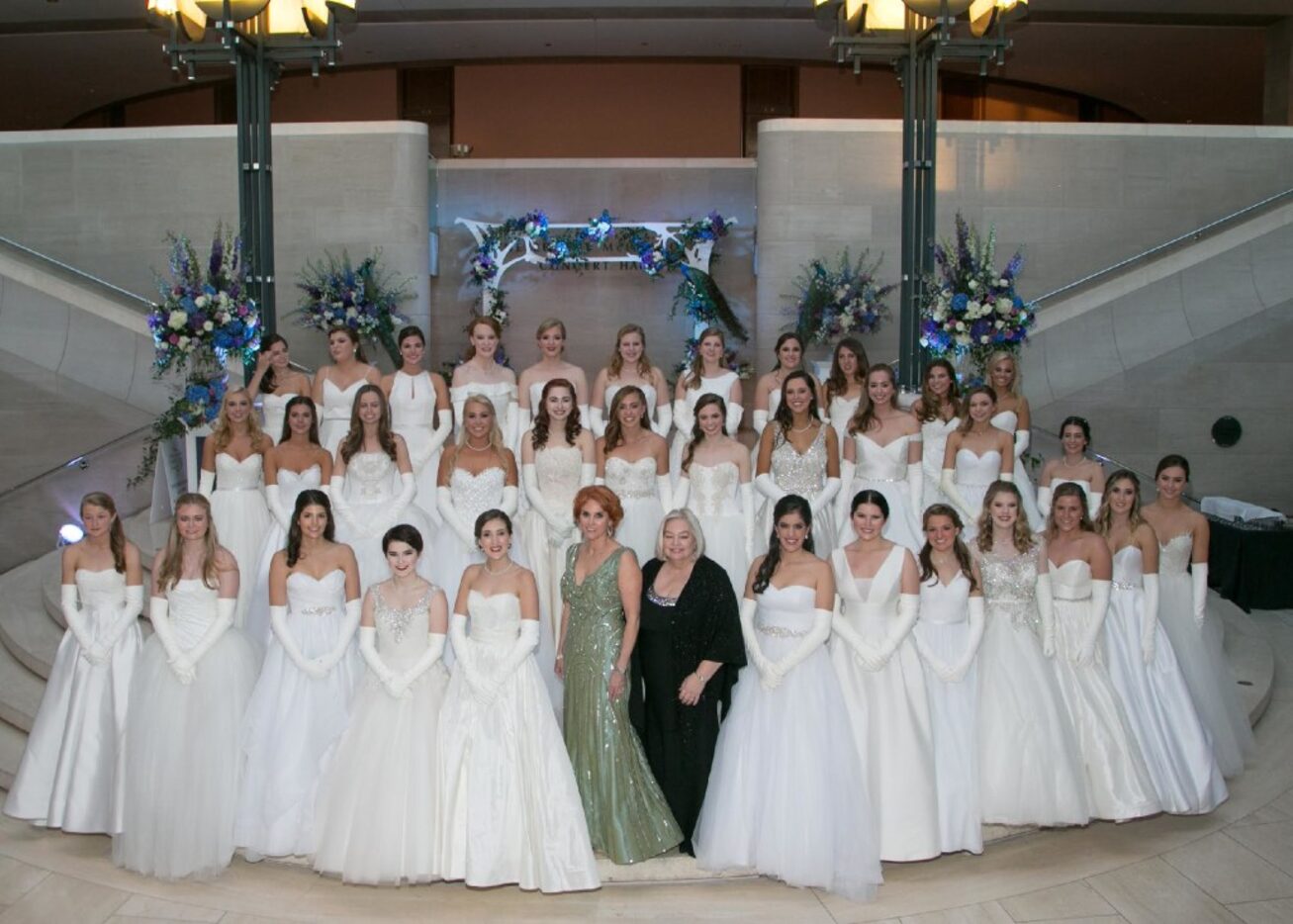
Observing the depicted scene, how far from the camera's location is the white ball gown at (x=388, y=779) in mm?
6375

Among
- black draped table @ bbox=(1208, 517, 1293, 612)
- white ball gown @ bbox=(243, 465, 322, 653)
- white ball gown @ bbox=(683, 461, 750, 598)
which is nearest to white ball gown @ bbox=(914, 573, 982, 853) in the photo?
white ball gown @ bbox=(683, 461, 750, 598)

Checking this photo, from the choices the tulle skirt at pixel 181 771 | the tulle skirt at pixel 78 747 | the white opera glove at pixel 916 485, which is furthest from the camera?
the white opera glove at pixel 916 485

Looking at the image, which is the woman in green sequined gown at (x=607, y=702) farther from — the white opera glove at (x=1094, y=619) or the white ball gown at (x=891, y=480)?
the white ball gown at (x=891, y=480)

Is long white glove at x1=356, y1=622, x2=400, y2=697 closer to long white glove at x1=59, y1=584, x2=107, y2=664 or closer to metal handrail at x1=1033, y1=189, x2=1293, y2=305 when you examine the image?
long white glove at x1=59, y1=584, x2=107, y2=664

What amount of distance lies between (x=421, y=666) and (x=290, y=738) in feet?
2.63

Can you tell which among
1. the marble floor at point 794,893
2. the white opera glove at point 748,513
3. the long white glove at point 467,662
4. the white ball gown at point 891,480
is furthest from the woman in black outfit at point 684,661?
the white ball gown at point 891,480

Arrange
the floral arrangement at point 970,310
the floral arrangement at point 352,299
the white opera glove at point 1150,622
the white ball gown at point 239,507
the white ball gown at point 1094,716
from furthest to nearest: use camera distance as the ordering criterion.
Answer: the floral arrangement at point 352,299
the floral arrangement at point 970,310
the white ball gown at point 239,507
the white opera glove at point 1150,622
the white ball gown at point 1094,716

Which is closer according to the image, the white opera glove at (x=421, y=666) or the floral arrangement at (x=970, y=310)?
the white opera glove at (x=421, y=666)

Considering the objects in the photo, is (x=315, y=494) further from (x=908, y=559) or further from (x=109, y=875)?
(x=908, y=559)

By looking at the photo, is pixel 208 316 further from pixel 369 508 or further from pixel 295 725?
pixel 295 725

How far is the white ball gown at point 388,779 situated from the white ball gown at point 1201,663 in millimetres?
4276

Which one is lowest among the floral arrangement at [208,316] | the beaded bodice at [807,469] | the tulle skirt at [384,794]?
the tulle skirt at [384,794]

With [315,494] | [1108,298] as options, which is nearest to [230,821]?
[315,494]

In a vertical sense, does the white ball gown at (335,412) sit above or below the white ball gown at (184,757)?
above
